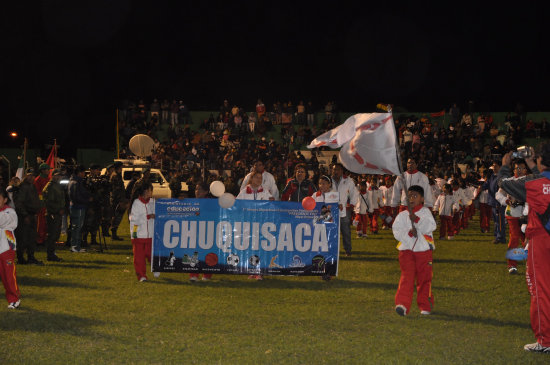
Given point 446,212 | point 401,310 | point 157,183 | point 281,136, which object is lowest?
point 401,310

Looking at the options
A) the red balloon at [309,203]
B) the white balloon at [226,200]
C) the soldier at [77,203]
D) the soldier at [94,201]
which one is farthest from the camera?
the soldier at [94,201]

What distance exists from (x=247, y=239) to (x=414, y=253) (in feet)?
12.2

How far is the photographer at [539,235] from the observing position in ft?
19.8

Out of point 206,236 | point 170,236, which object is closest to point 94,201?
point 170,236

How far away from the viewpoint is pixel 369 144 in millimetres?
7477

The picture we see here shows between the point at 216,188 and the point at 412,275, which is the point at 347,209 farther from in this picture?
the point at 412,275

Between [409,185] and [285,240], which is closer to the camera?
[285,240]

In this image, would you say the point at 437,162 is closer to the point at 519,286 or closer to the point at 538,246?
the point at 519,286

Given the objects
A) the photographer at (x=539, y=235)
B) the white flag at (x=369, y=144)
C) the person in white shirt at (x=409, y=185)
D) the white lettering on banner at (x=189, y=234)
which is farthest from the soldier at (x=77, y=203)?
the photographer at (x=539, y=235)

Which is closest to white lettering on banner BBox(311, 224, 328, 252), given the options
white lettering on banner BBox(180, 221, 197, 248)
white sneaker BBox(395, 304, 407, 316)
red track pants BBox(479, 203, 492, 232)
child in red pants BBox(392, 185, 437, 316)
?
white lettering on banner BBox(180, 221, 197, 248)

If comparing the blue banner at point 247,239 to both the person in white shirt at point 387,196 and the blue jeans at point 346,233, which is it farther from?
the person in white shirt at point 387,196

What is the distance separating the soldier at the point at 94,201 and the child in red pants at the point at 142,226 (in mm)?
4484

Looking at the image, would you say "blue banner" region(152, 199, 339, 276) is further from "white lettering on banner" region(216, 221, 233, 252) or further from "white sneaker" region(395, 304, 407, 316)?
"white sneaker" region(395, 304, 407, 316)

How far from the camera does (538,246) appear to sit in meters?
6.08
